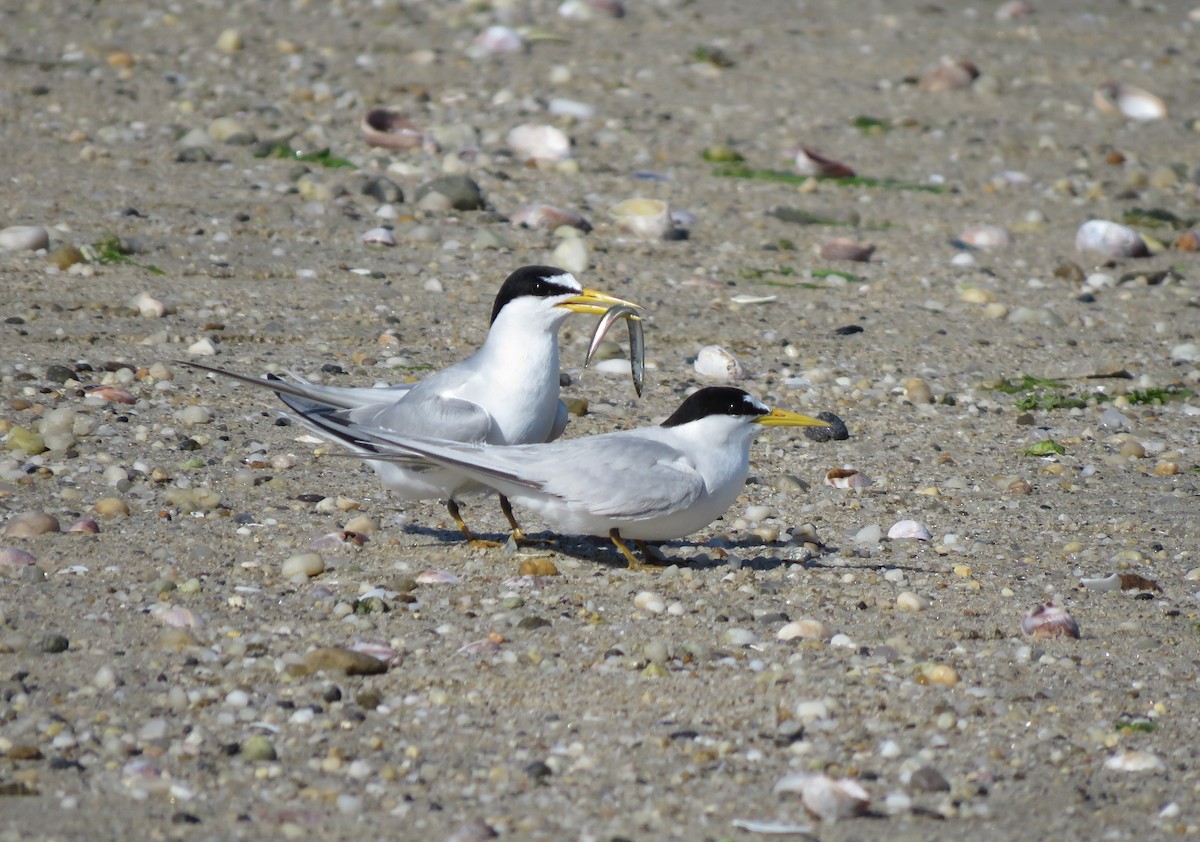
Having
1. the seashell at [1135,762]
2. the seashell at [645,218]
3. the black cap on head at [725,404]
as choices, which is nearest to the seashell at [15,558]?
the black cap on head at [725,404]

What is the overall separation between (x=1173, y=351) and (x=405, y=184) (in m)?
3.83

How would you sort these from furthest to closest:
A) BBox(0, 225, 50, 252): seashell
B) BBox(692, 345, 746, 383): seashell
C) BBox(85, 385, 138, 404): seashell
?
BBox(0, 225, 50, 252): seashell → BBox(692, 345, 746, 383): seashell → BBox(85, 385, 138, 404): seashell

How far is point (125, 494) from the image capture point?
184 inches

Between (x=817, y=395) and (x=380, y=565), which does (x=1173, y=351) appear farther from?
(x=380, y=565)

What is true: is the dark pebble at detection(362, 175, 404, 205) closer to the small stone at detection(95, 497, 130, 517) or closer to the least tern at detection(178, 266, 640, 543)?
the least tern at detection(178, 266, 640, 543)

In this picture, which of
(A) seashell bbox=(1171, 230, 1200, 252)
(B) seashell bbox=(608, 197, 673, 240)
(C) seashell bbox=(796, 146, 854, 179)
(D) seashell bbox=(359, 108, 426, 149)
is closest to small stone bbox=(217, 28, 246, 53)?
(D) seashell bbox=(359, 108, 426, 149)

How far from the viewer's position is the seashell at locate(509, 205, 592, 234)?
7.46m

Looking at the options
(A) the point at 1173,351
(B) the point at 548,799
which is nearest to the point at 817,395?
(A) the point at 1173,351

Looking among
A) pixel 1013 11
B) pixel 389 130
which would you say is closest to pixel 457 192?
pixel 389 130

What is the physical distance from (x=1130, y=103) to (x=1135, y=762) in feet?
25.3

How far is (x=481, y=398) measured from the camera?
456 centimetres

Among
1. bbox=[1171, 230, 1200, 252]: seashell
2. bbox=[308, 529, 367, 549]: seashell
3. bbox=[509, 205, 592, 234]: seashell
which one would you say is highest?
bbox=[308, 529, 367, 549]: seashell

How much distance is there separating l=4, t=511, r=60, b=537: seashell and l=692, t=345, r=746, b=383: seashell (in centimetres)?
269

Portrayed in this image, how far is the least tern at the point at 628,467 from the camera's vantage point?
165 inches
